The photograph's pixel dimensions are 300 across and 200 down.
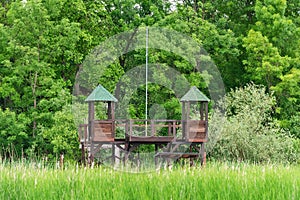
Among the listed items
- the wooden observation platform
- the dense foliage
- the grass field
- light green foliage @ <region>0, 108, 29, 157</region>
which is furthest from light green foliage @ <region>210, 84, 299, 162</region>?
the grass field

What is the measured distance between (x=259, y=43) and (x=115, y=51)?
5.56 meters

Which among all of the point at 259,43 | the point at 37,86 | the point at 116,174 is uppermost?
the point at 259,43

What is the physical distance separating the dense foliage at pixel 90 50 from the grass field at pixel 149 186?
13.7m

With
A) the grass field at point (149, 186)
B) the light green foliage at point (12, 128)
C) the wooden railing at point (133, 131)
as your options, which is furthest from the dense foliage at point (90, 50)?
the grass field at point (149, 186)

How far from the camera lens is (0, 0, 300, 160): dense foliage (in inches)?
875

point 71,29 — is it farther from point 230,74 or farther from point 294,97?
point 294,97

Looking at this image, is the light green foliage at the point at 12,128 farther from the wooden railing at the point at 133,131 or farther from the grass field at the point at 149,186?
the grass field at the point at 149,186

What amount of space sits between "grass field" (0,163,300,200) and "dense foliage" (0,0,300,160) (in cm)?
1370

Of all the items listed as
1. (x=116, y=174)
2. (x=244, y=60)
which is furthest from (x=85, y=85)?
(x=116, y=174)

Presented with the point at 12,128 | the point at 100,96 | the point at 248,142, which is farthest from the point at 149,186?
the point at 12,128

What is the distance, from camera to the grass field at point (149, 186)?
6215 millimetres

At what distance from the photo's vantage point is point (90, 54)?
23.4 meters

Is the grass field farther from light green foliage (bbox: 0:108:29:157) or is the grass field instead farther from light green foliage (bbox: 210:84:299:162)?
light green foliage (bbox: 0:108:29:157)

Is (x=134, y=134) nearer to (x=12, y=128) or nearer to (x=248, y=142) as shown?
(x=248, y=142)
